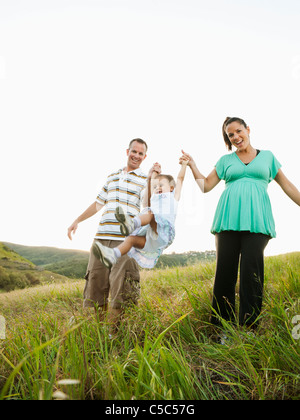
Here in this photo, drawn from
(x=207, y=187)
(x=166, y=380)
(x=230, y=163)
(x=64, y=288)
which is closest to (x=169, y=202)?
(x=207, y=187)

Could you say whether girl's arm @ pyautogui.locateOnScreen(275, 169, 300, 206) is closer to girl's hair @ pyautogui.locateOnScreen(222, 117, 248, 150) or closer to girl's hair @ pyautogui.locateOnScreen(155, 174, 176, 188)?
girl's hair @ pyautogui.locateOnScreen(222, 117, 248, 150)

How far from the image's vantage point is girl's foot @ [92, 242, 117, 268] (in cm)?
286

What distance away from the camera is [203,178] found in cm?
382

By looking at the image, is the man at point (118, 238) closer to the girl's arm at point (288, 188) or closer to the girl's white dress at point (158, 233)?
the girl's white dress at point (158, 233)

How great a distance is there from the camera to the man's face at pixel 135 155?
423cm

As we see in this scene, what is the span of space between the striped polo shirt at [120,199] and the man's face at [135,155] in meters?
0.09

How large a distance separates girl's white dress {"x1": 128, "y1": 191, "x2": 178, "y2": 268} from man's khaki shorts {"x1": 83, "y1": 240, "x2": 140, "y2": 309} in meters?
0.72

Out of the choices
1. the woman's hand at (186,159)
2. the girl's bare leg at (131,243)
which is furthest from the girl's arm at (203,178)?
the girl's bare leg at (131,243)

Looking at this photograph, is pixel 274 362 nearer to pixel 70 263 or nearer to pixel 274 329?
pixel 274 329

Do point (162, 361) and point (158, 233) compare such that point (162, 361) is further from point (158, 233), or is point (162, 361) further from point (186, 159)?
point (186, 159)

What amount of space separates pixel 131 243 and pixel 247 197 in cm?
134

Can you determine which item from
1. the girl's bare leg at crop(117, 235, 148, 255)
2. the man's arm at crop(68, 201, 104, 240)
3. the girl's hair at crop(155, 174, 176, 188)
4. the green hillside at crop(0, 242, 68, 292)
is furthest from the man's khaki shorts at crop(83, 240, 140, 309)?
the green hillside at crop(0, 242, 68, 292)

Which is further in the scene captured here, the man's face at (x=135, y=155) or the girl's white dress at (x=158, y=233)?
the man's face at (x=135, y=155)

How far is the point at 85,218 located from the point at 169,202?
170 cm
